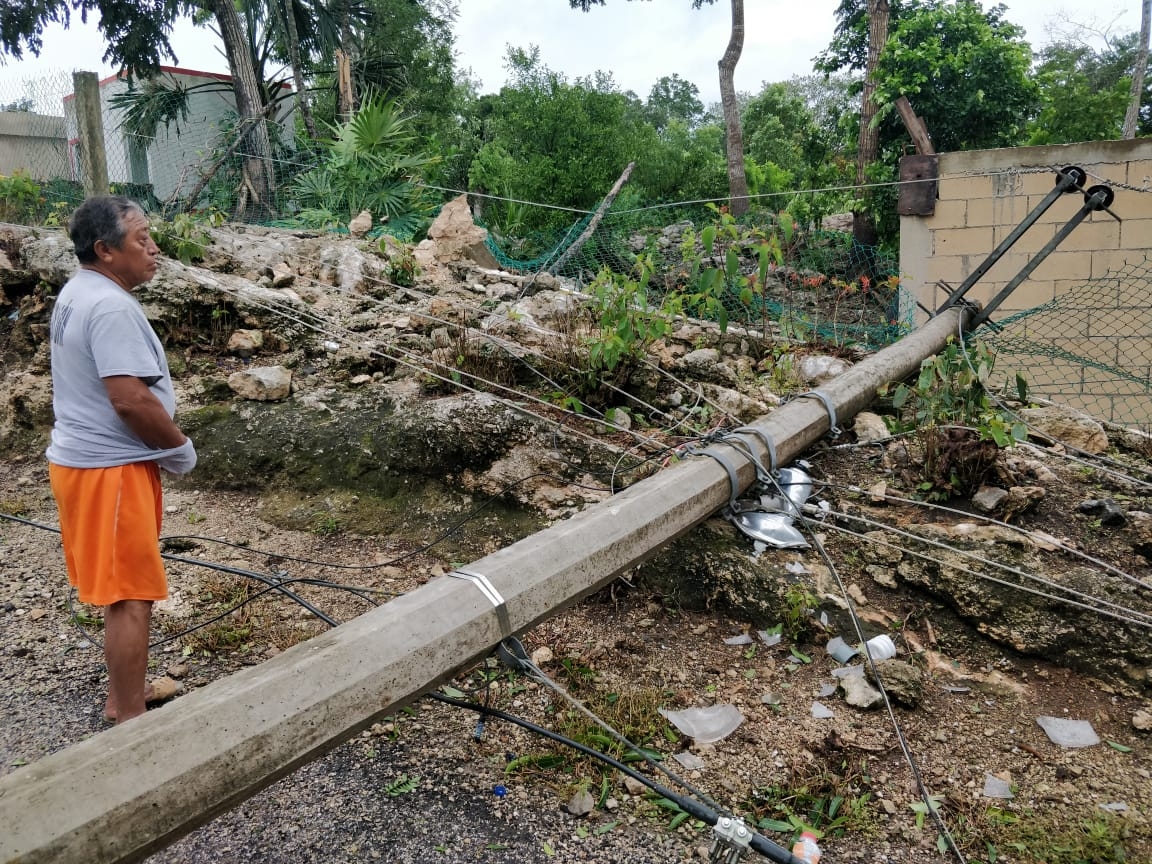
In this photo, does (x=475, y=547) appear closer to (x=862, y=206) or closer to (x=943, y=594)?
(x=943, y=594)

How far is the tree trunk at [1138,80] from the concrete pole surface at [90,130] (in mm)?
16405

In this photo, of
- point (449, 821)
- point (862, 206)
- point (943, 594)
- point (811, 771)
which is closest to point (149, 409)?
point (449, 821)

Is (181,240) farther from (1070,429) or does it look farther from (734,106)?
(734,106)

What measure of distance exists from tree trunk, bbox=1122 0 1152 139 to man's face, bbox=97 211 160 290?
17.2m

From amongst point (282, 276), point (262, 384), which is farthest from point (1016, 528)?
point (282, 276)

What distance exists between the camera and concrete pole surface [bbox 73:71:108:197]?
4.63 meters

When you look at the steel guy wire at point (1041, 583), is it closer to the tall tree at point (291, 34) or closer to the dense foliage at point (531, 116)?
the dense foliage at point (531, 116)

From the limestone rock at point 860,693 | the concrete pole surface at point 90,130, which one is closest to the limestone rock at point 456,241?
the concrete pole surface at point 90,130

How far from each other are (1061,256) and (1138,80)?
51.0 ft

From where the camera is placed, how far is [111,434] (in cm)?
192

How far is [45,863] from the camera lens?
1090 millimetres

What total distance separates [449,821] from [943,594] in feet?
5.22

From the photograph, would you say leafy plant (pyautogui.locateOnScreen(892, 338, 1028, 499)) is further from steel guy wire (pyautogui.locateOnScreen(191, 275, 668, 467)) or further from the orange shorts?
the orange shorts

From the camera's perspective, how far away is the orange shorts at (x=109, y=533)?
188cm
